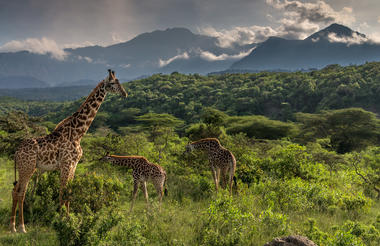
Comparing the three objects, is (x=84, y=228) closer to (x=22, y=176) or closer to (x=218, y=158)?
(x=22, y=176)

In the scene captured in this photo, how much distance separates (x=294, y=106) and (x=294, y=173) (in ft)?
209

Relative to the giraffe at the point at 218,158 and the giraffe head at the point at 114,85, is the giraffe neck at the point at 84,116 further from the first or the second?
the giraffe at the point at 218,158

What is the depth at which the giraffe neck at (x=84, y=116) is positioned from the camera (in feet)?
21.9

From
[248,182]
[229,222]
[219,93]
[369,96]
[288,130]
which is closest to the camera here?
[229,222]

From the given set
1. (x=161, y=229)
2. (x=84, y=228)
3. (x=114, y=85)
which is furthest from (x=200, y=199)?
(x=114, y=85)

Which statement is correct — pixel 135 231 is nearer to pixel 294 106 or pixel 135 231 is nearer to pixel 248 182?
pixel 248 182

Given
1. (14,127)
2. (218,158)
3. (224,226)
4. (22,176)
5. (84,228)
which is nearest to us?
(84,228)

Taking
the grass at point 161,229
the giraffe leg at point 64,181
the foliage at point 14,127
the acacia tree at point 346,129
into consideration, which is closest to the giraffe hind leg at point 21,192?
the grass at point 161,229

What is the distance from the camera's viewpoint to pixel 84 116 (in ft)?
22.8

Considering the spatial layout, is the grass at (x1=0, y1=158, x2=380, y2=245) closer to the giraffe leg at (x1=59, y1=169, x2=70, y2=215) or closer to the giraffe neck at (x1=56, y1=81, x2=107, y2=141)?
the giraffe leg at (x1=59, y1=169, x2=70, y2=215)

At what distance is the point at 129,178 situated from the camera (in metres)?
11.4

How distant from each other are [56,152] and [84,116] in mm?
1229

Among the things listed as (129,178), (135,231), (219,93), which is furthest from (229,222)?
(219,93)

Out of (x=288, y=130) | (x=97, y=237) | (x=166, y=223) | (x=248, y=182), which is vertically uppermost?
(x=97, y=237)
